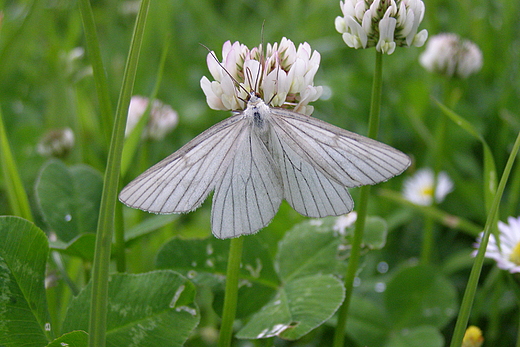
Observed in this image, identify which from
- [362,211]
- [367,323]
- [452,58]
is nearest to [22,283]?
[362,211]

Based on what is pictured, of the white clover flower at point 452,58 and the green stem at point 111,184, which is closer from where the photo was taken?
the green stem at point 111,184

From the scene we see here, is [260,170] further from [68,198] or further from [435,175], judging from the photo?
[435,175]

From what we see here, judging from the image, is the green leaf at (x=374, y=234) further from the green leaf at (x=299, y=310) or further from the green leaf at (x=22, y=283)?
the green leaf at (x=22, y=283)

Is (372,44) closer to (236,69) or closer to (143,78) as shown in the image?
(236,69)

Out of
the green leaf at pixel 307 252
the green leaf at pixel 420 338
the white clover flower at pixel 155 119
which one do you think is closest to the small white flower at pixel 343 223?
the green leaf at pixel 307 252

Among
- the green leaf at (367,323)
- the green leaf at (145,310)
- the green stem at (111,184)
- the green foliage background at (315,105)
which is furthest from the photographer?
the green foliage background at (315,105)
